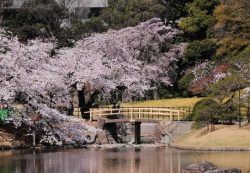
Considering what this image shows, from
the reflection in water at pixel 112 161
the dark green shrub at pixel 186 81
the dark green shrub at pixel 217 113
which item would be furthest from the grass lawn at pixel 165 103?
the reflection in water at pixel 112 161

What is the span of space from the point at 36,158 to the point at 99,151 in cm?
602

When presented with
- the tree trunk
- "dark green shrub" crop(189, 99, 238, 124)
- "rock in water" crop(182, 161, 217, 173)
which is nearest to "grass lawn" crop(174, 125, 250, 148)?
"dark green shrub" crop(189, 99, 238, 124)

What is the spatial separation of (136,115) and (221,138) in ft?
43.4

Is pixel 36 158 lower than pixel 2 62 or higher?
lower

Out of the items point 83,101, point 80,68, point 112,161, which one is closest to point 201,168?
point 112,161

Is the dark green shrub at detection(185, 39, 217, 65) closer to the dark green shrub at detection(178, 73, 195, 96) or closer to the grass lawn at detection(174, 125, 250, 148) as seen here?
the dark green shrub at detection(178, 73, 195, 96)

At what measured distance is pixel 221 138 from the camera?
45.8m

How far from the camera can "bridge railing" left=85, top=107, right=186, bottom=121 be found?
54.1 meters

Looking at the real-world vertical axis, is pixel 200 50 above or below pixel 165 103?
above

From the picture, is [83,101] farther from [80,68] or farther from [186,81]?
[186,81]

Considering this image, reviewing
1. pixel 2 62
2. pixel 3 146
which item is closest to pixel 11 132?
pixel 3 146

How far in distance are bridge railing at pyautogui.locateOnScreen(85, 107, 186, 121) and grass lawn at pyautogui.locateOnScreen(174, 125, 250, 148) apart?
16.5 ft

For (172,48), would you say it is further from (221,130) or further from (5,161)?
(5,161)

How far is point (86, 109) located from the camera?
2280 inches
